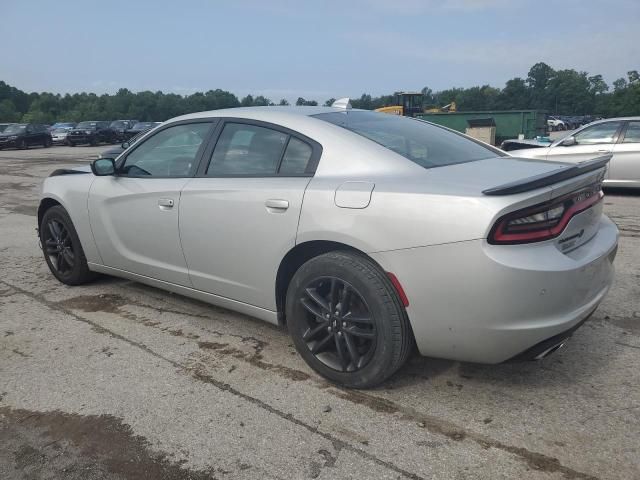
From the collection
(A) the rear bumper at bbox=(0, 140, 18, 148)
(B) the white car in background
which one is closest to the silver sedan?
(A) the rear bumper at bbox=(0, 140, 18, 148)

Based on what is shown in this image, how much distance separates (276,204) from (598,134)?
8934 mm

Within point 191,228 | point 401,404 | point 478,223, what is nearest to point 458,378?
point 401,404

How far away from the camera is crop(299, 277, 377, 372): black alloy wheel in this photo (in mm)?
2745

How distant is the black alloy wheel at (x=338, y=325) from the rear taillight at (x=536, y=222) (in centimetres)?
77

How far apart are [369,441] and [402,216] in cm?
105

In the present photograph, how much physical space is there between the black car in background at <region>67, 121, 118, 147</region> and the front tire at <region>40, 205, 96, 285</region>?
3254cm

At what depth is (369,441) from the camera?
95.4 inches

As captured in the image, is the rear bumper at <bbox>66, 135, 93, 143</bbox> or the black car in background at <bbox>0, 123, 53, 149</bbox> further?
the rear bumper at <bbox>66, 135, 93, 143</bbox>

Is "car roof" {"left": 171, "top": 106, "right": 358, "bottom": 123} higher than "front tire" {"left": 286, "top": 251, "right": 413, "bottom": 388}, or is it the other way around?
"car roof" {"left": 171, "top": 106, "right": 358, "bottom": 123}

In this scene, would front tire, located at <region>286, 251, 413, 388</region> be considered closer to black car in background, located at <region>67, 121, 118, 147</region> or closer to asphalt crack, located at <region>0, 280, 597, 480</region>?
asphalt crack, located at <region>0, 280, 597, 480</region>

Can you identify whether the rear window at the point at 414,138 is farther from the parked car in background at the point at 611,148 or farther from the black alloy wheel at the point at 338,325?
the parked car in background at the point at 611,148

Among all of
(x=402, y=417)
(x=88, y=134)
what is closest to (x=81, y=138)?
(x=88, y=134)

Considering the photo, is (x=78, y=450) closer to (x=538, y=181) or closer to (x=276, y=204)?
(x=276, y=204)

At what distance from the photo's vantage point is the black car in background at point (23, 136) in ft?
99.2
